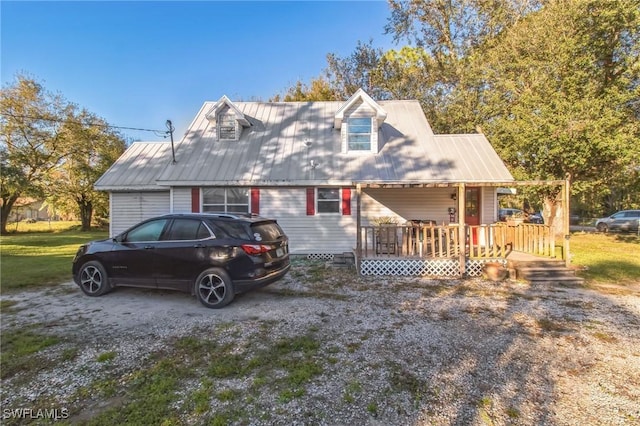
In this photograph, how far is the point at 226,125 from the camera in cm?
1312

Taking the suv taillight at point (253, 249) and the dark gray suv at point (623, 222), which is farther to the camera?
the dark gray suv at point (623, 222)

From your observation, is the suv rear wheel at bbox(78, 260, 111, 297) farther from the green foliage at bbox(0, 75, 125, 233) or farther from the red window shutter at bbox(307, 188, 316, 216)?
the green foliage at bbox(0, 75, 125, 233)

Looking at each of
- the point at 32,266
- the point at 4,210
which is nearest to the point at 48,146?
the point at 4,210

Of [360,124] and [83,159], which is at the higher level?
[83,159]

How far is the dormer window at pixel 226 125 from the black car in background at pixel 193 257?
7.41m

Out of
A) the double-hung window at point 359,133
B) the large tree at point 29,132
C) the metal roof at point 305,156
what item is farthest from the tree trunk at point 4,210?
the double-hung window at point 359,133

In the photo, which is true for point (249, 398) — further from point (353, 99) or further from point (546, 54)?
point (546, 54)

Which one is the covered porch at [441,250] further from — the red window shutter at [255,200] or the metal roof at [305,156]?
the red window shutter at [255,200]

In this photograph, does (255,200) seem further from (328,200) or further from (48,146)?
(48,146)

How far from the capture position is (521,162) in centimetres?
1588

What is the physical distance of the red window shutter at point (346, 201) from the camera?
1123 centimetres

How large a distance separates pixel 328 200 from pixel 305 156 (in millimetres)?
1952

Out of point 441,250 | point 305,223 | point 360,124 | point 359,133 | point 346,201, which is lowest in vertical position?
point 441,250

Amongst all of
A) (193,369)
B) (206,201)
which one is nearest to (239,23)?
(206,201)
